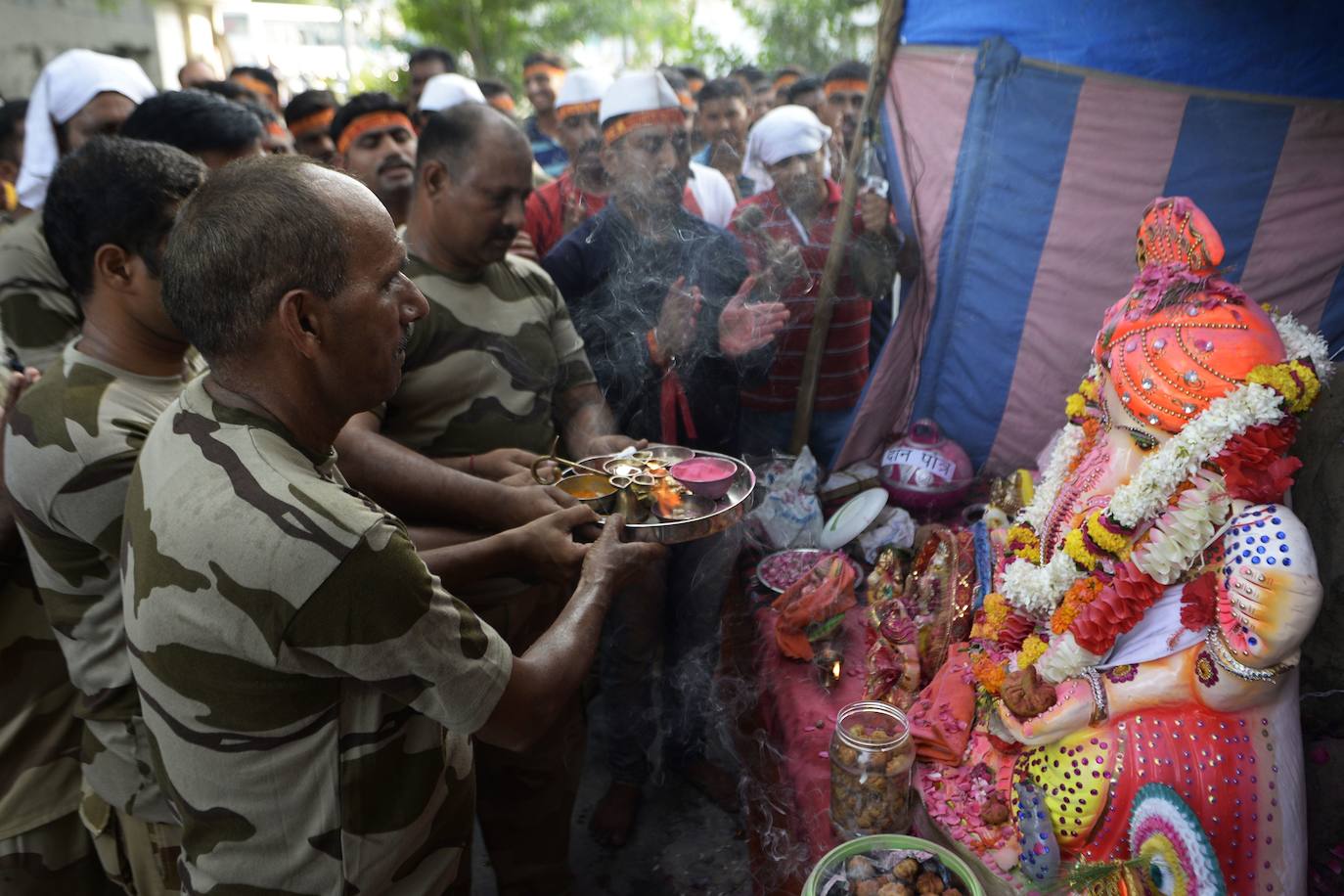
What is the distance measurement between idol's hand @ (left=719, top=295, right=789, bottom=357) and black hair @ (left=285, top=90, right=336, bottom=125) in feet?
13.1

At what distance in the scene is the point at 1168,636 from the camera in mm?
2539

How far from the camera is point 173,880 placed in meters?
2.49

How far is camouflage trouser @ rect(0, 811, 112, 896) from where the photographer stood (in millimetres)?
2572

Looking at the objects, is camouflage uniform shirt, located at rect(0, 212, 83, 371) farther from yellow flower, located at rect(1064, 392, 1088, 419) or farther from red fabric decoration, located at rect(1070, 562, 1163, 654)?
yellow flower, located at rect(1064, 392, 1088, 419)

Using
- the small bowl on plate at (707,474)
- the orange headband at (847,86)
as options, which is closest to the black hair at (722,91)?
the orange headband at (847,86)

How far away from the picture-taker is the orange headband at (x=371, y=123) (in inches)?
201

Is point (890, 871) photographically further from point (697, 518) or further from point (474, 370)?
point (474, 370)

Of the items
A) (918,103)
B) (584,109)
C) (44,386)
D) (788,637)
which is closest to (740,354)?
(788,637)

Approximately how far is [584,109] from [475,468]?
480cm

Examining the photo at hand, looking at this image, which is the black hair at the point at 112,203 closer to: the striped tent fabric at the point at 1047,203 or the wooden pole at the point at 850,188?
the wooden pole at the point at 850,188

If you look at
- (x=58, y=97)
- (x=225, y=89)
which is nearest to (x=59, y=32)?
(x=225, y=89)

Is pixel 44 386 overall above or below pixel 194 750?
above

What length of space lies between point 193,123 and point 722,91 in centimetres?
500

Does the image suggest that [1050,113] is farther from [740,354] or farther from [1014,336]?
[740,354]
